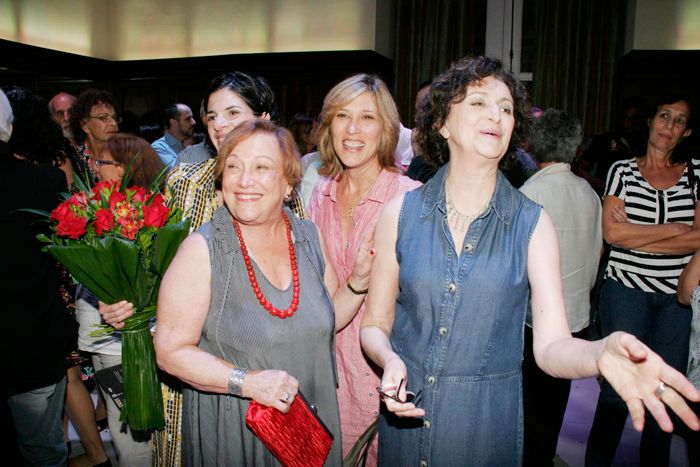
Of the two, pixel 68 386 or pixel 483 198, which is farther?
pixel 68 386

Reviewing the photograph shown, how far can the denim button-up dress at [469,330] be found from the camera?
1401 mm

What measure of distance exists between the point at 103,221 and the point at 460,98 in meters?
1.10

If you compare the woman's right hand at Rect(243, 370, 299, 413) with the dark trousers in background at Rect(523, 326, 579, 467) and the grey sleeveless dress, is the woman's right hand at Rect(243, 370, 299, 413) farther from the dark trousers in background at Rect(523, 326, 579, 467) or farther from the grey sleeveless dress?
the dark trousers in background at Rect(523, 326, 579, 467)

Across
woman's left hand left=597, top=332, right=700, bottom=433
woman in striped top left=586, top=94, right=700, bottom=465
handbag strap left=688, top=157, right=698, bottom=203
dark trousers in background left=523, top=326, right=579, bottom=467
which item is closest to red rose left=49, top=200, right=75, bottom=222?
woman's left hand left=597, top=332, right=700, bottom=433

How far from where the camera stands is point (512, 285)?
1.39 m

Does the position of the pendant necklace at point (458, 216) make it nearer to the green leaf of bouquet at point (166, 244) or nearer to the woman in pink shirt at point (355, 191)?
the woman in pink shirt at point (355, 191)

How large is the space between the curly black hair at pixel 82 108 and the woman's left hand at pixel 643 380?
3.64 metres

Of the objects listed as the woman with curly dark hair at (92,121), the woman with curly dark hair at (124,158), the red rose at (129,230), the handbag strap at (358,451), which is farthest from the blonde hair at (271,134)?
the woman with curly dark hair at (92,121)

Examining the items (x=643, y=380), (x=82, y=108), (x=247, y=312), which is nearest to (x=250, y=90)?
(x=247, y=312)

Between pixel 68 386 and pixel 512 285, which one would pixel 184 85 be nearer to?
pixel 68 386

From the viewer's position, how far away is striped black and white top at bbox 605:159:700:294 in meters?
2.66

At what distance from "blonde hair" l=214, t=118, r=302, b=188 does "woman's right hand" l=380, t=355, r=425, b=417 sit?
2.19ft

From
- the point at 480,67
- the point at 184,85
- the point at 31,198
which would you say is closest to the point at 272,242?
the point at 480,67

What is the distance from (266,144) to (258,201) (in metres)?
0.18
